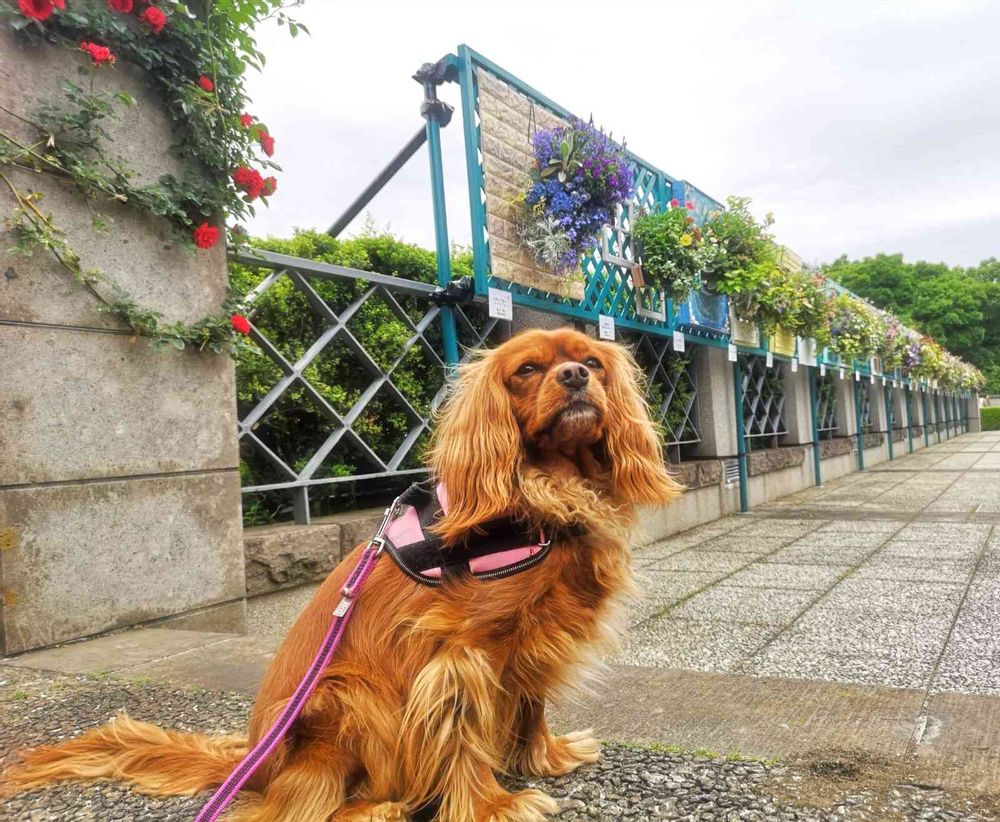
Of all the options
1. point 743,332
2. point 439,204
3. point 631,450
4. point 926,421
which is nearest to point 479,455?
point 631,450

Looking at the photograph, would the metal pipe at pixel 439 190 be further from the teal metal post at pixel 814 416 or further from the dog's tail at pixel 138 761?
the teal metal post at pixel 814 416

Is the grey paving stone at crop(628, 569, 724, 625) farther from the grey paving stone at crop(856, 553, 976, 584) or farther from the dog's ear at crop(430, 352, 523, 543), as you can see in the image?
the dog's ear at crop(430, 352, 523, 543)

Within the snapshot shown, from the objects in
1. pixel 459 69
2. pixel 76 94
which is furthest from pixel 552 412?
pixel 459 69

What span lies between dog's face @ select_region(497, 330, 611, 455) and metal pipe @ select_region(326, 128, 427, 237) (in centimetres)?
Result: 393

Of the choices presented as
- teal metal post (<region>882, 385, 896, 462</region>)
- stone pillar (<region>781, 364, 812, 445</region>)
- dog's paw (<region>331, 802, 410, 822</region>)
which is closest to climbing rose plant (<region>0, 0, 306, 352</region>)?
dog's paw (<region>331, 802, 410, 822</region>)

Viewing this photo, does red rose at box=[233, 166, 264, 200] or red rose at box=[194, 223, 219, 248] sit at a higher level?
red rose at box=[233, 166, 264, 200]

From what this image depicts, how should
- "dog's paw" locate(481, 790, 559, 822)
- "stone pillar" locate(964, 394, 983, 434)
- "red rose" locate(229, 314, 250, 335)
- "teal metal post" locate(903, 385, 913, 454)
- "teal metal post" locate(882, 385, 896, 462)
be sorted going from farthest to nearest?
"stone pillar" locate(964, 394, 983, 434), "teal metal post" locate(903, 385, 913, 454), "teal metal post" locate(882, 385, 896, 462), "red rose" locate(229, 314, 250, 335), "dog's paw" locate(481, 790, 559, 822)

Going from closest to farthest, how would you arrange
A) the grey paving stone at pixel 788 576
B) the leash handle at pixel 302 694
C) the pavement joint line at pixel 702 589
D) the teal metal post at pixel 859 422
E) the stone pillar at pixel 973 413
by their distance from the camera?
the leash handle at pixel 302 694, the pavement joint line at pixel 702 589, the grey paving stone at pixel 788 576, the teal metal post at pixel 859 422, the stone pillar at pixel 973 413

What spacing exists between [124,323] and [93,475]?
0.66 metres

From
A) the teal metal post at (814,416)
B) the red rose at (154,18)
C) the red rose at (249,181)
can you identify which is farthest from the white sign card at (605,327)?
the teal metal post at (814,416)

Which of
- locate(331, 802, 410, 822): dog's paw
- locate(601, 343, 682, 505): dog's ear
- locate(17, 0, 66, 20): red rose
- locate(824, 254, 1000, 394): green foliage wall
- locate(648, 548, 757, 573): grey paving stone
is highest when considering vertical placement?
locate(824, 254, 1000, 394): green foliage wall

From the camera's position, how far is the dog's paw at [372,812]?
52.9 inches

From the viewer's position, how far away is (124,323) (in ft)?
9.80

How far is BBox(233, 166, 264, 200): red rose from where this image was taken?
10.9 feet
